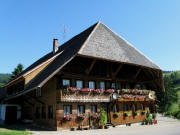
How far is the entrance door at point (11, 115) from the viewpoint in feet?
71.7

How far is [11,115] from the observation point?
875 inches

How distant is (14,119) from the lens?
73.6 ft

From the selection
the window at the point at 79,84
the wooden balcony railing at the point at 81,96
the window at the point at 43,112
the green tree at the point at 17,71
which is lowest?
the window at the point at 43,112

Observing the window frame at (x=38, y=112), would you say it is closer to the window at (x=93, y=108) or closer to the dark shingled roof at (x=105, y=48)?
the window at (x=93, y=108)

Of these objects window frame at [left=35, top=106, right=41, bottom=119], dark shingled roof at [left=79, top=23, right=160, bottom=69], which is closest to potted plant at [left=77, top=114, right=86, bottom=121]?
window frame at [left=35, top=106, right=41, bottom=119]

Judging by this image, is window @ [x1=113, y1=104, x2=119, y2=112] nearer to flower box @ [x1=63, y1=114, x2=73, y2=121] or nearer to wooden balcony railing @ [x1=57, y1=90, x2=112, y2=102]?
wooden balcony railing @ [x1=57, y1=90, x2=112, y2=102]

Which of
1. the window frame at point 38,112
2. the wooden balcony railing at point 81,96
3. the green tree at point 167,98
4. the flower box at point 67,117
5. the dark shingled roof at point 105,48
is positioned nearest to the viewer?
the wooden balcony railing at point 81,96

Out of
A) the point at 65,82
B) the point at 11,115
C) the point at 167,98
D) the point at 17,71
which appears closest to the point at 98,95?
the point at 65,82

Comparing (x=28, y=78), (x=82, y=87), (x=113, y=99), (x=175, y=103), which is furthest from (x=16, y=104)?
(x=175, y=103)

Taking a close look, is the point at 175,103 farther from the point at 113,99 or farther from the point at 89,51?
the point at 89,51

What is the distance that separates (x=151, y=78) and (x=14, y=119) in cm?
1801

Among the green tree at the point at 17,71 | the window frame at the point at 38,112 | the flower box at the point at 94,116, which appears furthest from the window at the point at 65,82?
the green tree at the point at 17,71

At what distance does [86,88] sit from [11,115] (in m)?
10.9

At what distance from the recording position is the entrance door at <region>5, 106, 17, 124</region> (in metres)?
21.8
